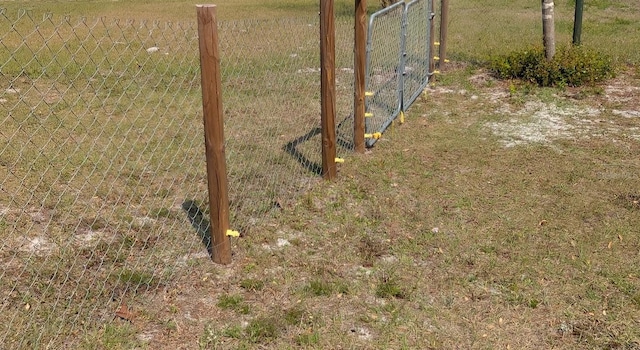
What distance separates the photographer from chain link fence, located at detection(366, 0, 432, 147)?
20.7ft

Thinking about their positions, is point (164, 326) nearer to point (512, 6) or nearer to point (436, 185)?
point (436, 185)

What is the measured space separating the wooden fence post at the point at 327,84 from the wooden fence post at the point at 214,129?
1.44 m

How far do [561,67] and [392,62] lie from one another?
2472mm

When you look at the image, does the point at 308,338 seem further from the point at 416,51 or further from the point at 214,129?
the point at 416,51

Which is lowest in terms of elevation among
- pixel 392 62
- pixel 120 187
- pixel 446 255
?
pixel 446 255

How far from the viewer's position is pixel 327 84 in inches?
197

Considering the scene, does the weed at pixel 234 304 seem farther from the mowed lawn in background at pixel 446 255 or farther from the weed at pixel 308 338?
the weed at pixel 308 338

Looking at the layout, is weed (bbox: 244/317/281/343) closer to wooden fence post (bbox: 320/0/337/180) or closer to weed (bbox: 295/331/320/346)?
weed (bbox: 295/331/320/346)

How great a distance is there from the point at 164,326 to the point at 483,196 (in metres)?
2.78

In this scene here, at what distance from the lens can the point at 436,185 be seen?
5309 mm

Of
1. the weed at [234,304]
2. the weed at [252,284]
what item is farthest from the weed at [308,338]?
the weed at [252,284]

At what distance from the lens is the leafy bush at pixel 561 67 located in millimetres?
8141

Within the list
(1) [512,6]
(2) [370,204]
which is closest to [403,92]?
(2) [370,204]

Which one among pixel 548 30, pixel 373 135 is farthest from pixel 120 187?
pixel 548 30
